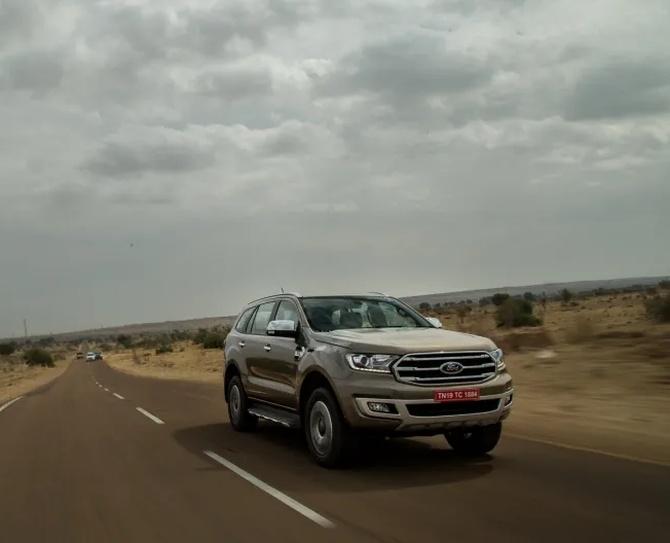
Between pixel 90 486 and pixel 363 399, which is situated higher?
pixel 363 399

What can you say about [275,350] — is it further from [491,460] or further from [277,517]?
[277,517]

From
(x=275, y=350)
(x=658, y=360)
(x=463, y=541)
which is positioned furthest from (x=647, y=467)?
(x=658, y=360)

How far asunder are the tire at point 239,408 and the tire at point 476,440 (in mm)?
3748

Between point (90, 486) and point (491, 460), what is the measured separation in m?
4.50

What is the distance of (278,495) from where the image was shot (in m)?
Result: 7.52

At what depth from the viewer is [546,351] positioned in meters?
21.8

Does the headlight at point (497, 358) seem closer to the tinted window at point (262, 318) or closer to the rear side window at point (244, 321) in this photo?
the tinted window at point (262, 318)

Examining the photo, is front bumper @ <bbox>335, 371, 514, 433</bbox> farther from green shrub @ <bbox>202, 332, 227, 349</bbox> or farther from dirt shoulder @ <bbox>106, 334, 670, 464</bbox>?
green shrub @ <bbox>202, 332, 227, 349</bbox>

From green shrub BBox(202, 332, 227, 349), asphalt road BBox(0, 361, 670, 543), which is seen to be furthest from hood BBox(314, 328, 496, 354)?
green shrub BBox(202, 332, 227, 349)

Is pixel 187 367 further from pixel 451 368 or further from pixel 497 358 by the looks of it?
pixel 451 368

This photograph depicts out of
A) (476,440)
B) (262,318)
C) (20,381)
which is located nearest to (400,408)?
(476,440)

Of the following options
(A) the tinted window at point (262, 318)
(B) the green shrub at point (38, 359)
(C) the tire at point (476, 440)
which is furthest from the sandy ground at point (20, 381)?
(B) the green shrub at point (38, 359)

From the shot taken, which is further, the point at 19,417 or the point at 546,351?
the point at 546,351

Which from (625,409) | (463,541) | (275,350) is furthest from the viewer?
(625,409)
